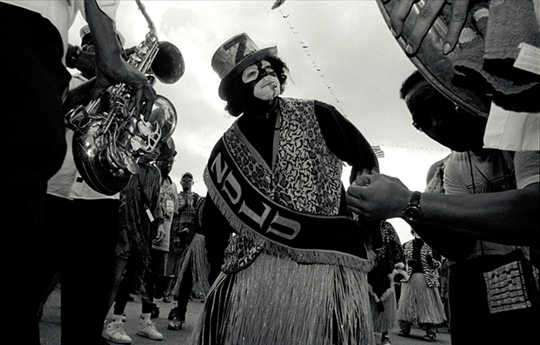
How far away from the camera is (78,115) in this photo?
187 cm

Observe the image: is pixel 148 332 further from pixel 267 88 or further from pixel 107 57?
pixel 107 57

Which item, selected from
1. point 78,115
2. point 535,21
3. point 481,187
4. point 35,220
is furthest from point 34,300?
point 481,187

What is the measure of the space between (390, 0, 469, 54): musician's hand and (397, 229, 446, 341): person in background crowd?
293 inches

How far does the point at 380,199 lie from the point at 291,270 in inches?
42.1

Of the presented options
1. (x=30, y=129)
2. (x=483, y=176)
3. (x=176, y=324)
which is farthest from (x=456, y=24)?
(x=176, y=324)

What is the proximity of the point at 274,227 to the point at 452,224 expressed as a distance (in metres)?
1.20

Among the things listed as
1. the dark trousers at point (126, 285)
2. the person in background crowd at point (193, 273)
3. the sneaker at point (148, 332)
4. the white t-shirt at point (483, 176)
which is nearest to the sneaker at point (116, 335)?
the dark trousers at point (126, 285)

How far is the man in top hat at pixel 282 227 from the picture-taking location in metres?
A: 1.99

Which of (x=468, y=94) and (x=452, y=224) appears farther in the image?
(x=452, y=224)

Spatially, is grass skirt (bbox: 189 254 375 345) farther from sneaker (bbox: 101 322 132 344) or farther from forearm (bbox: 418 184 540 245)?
sneaker (bbox: 101 322 132 344)

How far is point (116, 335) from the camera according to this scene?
411 centimetres

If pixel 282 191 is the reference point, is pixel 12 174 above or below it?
below

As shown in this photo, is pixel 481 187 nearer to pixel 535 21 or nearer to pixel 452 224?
pixel 452 224

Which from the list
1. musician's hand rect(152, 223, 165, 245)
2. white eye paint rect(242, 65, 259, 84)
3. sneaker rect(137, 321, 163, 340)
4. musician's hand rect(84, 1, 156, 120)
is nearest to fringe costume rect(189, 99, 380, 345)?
white eye paint rect(242, 65, 259, 84)
